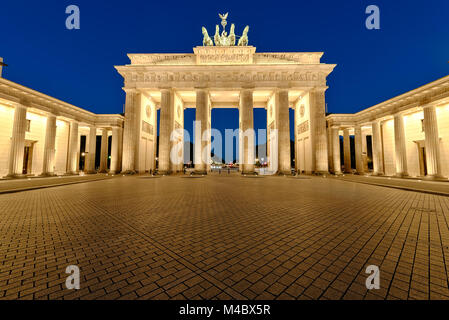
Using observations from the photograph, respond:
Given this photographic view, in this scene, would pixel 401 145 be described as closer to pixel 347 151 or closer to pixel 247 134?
pixel 347 151

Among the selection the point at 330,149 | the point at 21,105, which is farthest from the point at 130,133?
the point at 330,149

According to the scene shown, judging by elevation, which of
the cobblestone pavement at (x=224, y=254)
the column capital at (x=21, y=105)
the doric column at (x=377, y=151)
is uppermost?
the column capital at (x=21, y=105)

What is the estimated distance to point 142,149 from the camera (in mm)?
28578

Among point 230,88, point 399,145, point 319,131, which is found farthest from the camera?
point 230,88

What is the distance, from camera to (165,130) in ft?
86.3

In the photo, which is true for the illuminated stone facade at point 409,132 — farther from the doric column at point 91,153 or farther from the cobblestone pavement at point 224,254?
the doric column at point 91,153

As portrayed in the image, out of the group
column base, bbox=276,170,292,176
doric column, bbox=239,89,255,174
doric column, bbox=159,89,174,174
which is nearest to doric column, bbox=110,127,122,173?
doric column, bbox=159,89,174,174

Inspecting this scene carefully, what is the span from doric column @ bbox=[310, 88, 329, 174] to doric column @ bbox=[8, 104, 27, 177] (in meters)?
35.2

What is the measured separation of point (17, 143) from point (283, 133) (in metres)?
30.9

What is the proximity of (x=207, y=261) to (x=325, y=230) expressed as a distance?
3.00 meters

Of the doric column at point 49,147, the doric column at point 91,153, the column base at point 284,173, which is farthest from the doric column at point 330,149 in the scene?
the doric column at point 49,147

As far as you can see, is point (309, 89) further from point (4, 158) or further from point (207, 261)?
point (4, 158)

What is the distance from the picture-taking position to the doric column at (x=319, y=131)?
990 inches

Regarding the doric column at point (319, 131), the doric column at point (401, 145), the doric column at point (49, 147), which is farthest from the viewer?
the doric column at point (319, 131)
